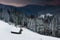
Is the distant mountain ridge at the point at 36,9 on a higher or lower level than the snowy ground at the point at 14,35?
higher

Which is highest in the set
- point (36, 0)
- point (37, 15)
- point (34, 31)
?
point (36, 0)

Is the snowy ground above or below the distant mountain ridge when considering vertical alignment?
below

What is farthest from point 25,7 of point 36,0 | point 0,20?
point 0,20

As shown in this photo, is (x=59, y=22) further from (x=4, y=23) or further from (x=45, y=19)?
(x=4, y=23)

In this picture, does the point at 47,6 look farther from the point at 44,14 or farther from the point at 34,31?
the point at 34,31

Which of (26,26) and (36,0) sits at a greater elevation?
(36,0)

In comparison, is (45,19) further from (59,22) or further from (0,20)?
(0,20)

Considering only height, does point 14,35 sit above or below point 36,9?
below

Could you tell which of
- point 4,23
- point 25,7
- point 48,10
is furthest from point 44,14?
point 4,23

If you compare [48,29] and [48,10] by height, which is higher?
[48,10]
